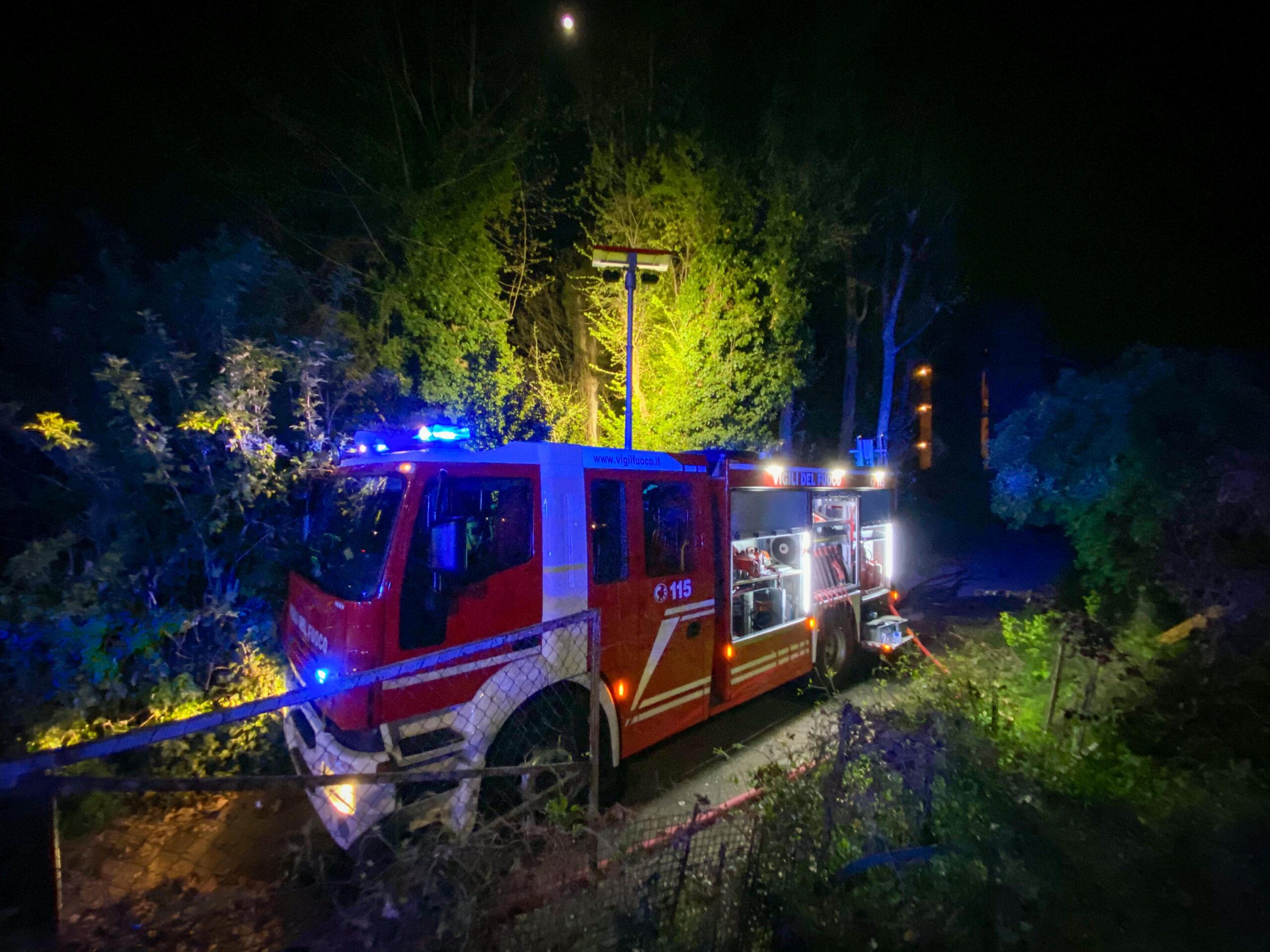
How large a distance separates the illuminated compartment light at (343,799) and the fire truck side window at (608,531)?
1.90 meters

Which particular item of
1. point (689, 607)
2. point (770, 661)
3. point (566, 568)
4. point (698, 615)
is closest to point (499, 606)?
point (566, 568)

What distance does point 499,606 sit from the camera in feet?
12.4

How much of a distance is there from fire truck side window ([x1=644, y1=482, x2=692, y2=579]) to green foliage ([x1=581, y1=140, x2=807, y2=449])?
537cm

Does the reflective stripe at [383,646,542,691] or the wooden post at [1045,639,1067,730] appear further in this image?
the wooden post at [1045,639,1067,730]

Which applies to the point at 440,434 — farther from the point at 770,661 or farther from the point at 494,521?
the point at 770,661

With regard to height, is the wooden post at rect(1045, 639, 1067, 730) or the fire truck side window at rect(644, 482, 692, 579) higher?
the fire truck side window at rect(644, 482, 692, 579)

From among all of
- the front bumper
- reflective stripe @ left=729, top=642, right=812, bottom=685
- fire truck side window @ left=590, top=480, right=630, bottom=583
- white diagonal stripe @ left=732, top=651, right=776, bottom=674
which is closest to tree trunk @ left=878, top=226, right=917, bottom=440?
reflective stripe @ left=729, top=642, right=812, bottom=685

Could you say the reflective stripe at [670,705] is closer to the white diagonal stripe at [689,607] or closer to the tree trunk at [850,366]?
the white diagonal stripe at [689,607]

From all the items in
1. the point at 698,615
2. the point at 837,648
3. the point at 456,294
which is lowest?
the point at 837,648

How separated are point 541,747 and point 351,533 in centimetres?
184

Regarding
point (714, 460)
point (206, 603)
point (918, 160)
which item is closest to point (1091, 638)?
point (714, 460)

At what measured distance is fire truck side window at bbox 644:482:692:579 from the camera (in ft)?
16.0

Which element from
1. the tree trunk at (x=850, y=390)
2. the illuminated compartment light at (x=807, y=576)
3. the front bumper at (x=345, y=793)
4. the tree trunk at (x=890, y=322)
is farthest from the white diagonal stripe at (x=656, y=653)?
the tree trunk at (x=850, y=390)

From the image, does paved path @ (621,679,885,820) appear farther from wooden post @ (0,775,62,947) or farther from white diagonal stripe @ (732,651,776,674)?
wooden post @ (0,775,62,947)
